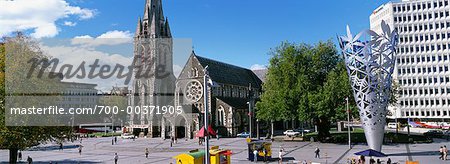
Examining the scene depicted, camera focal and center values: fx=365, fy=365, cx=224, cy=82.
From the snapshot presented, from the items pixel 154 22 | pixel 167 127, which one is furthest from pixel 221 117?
pixel 154 22

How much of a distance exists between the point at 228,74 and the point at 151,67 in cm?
1695

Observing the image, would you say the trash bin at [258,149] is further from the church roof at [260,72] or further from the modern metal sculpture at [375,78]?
the church roof at [260,72]

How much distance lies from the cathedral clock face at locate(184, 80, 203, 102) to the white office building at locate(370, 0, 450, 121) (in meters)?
50.2

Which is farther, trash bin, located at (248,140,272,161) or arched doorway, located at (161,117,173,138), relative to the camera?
arched doorway, located at (161,117,173,138)

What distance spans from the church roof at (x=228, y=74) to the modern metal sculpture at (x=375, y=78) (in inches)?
1576

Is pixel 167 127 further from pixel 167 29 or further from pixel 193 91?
pixel 167 29

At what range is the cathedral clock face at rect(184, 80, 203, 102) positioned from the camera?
71250mm

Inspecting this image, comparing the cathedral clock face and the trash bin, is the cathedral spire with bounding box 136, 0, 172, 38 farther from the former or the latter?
the trash bin

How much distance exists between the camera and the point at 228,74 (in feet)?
263

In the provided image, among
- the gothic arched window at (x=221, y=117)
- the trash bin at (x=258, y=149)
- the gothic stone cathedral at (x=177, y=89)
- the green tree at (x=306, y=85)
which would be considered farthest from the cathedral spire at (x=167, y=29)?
the trash bin at (x=258, y=149)

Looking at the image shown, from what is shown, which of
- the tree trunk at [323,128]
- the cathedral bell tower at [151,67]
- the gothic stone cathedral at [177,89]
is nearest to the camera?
the tree trunk at [323,128]

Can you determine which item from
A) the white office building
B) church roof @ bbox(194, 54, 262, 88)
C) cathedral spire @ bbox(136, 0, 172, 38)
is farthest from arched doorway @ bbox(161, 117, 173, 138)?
the white office building

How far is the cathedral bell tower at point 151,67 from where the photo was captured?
77.7m

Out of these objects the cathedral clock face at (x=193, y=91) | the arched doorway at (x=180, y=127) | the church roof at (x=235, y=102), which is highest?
the cathedral clock face at (x=193, y=91)
